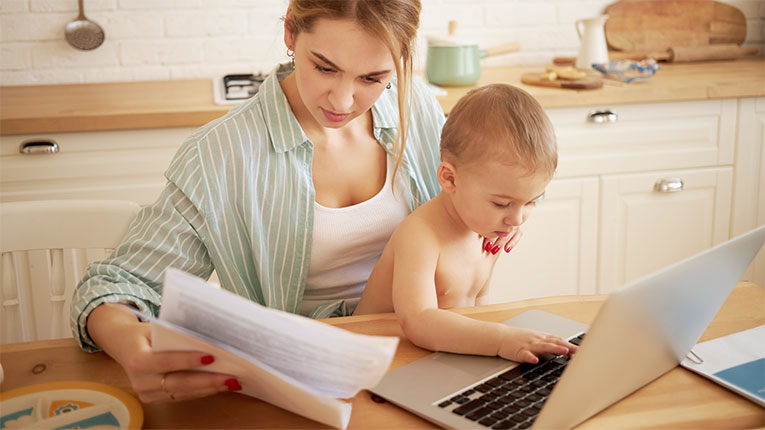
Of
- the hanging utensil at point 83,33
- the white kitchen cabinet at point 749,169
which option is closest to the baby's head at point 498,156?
the white kitchen cabinet at point 749,169

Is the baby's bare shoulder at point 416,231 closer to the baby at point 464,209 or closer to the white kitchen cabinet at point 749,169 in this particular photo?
the baby at point 464,209

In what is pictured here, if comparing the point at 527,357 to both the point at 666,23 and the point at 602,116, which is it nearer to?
the point at 602,116

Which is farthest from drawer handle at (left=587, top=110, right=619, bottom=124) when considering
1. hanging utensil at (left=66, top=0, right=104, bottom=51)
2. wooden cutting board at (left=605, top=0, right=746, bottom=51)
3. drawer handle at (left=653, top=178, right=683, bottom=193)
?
hanging utensil at (left=66, top=0, right=104, bottom=51)

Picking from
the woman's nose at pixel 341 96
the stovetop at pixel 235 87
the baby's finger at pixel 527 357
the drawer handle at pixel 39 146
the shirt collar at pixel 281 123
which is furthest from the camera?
the stovetop at pixel 235 87

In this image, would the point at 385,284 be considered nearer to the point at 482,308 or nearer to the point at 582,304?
the point at 482,308

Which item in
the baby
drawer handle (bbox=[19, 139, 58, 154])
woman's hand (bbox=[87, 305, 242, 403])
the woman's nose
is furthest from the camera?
drawer handle (bbox=[19, 139, 58, 154])

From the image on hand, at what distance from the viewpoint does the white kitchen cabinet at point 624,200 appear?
2.37 meters

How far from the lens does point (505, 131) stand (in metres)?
1.10

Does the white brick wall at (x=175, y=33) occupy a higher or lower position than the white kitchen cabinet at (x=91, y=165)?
higher

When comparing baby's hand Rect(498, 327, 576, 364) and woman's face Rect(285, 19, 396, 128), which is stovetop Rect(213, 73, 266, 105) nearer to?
woman's face Rect(285, 19, 396, 128)

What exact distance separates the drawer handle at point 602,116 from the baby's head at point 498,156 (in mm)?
1272

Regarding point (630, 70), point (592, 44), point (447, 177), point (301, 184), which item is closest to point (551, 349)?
point (447, 177)

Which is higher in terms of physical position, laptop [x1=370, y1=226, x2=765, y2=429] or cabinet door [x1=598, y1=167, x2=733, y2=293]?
laptop [x1=370, y1=226, x2=765, y2=429]

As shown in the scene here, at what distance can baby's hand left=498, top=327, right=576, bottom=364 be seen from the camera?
927mm
